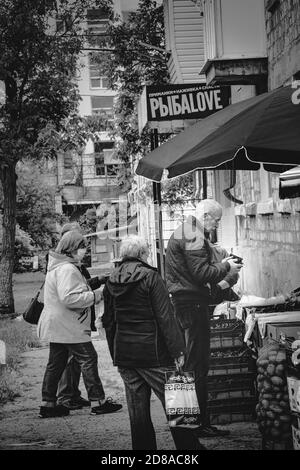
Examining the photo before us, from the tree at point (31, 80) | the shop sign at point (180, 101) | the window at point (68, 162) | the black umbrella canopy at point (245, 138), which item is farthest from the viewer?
the window at point (68, 162)

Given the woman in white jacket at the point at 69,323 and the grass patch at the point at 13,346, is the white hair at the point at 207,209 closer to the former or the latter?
the woman in white jacket at the point at 69,323

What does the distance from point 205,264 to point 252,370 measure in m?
1.10

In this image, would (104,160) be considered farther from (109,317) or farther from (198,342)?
(109,317)

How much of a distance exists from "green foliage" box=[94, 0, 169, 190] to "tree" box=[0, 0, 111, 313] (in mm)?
1823

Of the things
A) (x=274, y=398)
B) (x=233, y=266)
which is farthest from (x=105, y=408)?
(x=274, y=398)

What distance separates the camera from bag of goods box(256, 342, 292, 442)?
17.8 ft

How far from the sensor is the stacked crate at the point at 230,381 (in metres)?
7.01

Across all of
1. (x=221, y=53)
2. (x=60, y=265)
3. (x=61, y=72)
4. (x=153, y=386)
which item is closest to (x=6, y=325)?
(x=61, y=72)

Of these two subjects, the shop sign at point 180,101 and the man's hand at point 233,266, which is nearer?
the man's hand at point 233,266

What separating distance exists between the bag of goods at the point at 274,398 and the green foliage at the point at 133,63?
14492 mm

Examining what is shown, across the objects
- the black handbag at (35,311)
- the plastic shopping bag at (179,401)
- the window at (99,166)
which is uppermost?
the window at (99,166)

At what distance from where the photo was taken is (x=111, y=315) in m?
5.86

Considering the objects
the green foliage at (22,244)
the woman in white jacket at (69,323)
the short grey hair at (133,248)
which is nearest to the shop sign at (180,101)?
the woman in white jacket at (69,323)
